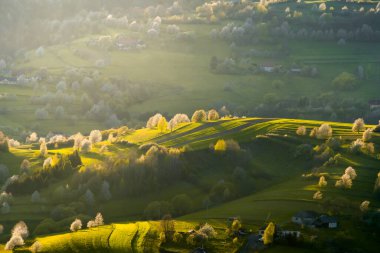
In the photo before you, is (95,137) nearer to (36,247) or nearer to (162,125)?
(162,125)

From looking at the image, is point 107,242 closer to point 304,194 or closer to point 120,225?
point 120,225

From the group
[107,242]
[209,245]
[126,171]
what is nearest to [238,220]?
[209,245]

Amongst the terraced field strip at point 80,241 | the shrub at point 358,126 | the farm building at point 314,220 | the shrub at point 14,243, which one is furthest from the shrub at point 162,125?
the farm building at point 314,220

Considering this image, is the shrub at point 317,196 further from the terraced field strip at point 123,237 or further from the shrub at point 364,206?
the terraced field strip at point 123,237

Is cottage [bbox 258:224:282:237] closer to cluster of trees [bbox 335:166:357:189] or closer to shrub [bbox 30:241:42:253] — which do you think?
cluster of trees [bbox 335:166:357:189]

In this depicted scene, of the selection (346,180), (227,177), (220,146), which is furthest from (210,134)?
(346,180)
